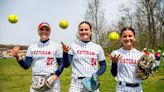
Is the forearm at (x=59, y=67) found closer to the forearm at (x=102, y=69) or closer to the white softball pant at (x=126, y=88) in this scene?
the forearm at (x=102, y=69)

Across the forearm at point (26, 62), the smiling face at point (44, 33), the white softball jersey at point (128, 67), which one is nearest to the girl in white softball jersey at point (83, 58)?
the white softball jersey at point (128, 67)

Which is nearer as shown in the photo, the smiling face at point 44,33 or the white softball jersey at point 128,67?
the white softball jersey at point 128,67

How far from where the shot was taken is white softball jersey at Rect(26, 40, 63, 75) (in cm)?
602

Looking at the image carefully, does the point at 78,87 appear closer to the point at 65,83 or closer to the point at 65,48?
the point at 65,48

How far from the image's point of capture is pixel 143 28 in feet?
150

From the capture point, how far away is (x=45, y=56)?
6039 mm

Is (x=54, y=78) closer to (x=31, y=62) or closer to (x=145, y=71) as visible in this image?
(x=31, y=62)

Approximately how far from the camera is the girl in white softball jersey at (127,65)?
566 cm

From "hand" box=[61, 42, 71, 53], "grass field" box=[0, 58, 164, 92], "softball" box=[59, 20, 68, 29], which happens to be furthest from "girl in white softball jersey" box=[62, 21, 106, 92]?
"grass field" box=[0, 58, 164, 92]

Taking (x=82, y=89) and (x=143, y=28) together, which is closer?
(x=82, y=89)

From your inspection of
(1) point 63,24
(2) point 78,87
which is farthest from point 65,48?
(1) point 63,24

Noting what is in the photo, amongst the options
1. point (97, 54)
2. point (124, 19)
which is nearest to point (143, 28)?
point (124, 19)

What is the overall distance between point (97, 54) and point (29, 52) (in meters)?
1.29

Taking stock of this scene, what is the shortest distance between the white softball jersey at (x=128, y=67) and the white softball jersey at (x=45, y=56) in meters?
1.12
